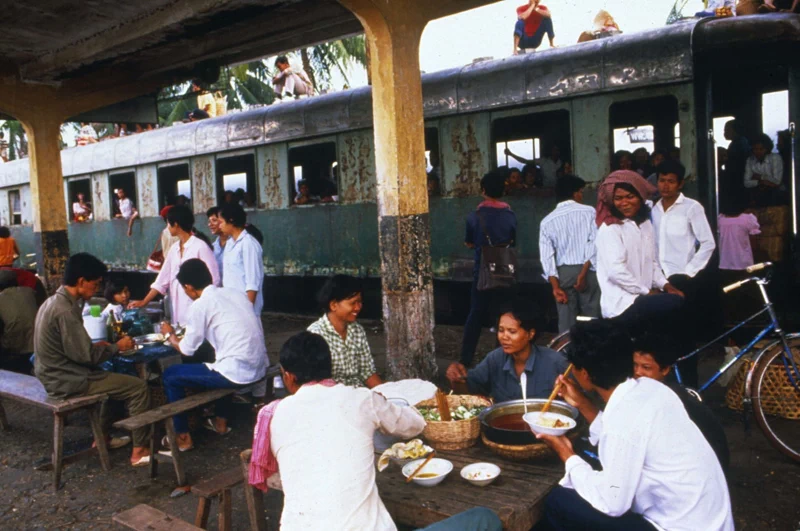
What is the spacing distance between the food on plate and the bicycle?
1.45 metres

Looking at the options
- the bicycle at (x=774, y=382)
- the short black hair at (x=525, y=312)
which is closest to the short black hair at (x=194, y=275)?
the short black hair at (x=525, y=312)

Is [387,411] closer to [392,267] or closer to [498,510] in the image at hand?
[498,510]

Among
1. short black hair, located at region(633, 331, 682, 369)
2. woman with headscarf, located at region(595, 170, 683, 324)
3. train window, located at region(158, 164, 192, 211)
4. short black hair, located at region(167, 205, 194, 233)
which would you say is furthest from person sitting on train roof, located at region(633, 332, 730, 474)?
train window, located at region(158, 164, 192, 211)

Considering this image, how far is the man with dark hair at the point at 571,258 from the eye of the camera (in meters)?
5.34

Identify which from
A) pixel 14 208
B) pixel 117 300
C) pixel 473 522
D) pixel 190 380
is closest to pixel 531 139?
pixel 117 300

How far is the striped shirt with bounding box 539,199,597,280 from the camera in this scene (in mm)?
5332

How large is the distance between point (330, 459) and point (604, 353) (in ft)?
3.37

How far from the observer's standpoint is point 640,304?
4102mm

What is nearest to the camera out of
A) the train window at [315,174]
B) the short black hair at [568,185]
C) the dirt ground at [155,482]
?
the dirt ground at [155,482]

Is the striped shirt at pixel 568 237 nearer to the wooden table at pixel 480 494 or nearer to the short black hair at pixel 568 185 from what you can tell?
the short black hair at pixel 568 185

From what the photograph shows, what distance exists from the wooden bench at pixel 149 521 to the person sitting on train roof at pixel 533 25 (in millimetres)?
8336

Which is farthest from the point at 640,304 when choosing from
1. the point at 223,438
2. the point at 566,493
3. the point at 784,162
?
the point at 784,162

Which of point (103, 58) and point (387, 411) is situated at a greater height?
point (103, 58)

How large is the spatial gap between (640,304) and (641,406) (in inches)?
79.6
